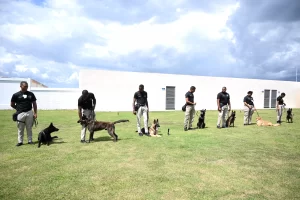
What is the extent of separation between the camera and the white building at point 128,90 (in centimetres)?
2388

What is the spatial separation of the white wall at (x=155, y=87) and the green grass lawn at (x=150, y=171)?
56.7ft

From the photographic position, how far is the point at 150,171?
425 cm

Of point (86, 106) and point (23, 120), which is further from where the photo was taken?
point (86, 106)

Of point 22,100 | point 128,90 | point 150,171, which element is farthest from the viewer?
point 128,90

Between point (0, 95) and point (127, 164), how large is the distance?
2612cm

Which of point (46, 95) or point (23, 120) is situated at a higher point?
point (46, 95)

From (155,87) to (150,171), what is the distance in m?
22.4

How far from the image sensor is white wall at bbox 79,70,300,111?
23781mm

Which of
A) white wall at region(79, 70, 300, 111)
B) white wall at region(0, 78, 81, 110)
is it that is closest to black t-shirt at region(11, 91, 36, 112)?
white wall at region(79, 70, 300, 111)

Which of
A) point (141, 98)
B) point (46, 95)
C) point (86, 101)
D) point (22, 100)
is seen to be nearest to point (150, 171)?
point (86, 101)

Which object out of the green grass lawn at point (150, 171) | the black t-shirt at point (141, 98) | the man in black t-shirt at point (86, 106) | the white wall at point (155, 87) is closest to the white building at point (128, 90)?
the white wall at point (155, 87)

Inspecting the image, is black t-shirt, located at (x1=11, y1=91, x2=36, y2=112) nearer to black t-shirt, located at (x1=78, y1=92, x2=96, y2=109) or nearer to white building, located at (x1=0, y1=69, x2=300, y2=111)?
black t-shirt, located at (x1=78, y1=92, x2=96, y2=109)

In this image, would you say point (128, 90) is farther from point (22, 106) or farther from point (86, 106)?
point (22, 106)

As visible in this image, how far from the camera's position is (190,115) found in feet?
32.2
